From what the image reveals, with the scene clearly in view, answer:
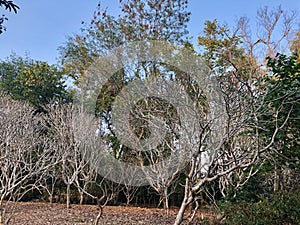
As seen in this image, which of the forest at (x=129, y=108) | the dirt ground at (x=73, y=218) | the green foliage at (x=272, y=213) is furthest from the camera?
the forest at (x=129, y=108)

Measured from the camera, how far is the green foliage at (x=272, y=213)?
315cm

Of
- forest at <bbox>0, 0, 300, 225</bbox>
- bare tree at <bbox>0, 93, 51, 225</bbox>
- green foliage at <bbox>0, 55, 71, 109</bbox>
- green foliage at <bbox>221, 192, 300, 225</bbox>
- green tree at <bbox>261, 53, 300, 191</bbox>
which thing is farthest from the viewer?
green foliage at <bbox>0, 55, 71, 109</bbox>

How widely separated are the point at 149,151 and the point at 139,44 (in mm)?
2574

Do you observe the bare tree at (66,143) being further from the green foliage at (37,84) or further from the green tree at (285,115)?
the green tree at (285,115)

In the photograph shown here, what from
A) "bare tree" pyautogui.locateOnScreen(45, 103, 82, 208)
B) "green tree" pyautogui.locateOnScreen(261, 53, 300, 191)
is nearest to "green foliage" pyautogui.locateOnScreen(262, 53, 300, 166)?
"green tree" pyautogui.locateOnScreen(261, 53, 300, 191)

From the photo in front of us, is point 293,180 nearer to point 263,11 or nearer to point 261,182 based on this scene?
point 261,182

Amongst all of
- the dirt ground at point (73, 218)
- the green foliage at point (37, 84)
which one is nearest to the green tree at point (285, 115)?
the dirt ground at point (73, 218)

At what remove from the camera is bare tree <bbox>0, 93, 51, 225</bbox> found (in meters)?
5.12

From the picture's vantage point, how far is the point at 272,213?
3.21 meters

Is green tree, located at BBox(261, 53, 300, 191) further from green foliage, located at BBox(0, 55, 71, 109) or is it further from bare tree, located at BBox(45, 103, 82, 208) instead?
green foliage, located at BBox(0, 55, 71, 109)

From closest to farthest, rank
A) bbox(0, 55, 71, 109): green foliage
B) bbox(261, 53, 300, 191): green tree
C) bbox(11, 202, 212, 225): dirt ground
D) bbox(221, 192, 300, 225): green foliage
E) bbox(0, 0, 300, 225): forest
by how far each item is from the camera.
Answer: bbox(221, 192, 300, 225): green foliage < bbox(261, 53, 300, 191): green tree < bbox(11, 202, 212, 225): dirt ground < bbox(0, 0, 300, 225): forest < bbox(0, 55, 71, 109): green foliage

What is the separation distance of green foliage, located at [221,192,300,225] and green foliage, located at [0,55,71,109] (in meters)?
7.22

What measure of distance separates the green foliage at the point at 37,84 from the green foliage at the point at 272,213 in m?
7.22

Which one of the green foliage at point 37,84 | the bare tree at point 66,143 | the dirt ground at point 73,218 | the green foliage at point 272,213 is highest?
the green foliage at point 37,84
